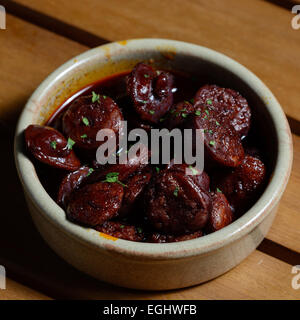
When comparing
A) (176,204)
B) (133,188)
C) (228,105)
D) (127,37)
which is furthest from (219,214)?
(127,37)

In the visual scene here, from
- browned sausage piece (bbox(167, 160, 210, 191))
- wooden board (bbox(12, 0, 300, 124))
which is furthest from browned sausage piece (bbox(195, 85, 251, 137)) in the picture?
wooden board (bbox(12, 0, 300, 124))

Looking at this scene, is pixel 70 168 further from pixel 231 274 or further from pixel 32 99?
pixel 231 274

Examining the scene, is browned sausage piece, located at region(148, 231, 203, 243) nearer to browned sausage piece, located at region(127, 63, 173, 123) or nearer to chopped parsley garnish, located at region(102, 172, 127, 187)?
chopped parsley garnish, located at region(102, 172, 127, 187)

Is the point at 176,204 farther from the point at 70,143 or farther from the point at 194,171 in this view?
the point at 70,143

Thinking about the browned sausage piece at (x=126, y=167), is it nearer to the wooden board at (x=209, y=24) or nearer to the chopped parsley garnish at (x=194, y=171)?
the chopped parsley garnish at (x=194, y=171)

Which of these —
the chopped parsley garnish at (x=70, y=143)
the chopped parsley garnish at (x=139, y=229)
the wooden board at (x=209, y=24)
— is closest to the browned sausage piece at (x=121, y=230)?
the chopped parsley garnish at (x=139, y=229)
